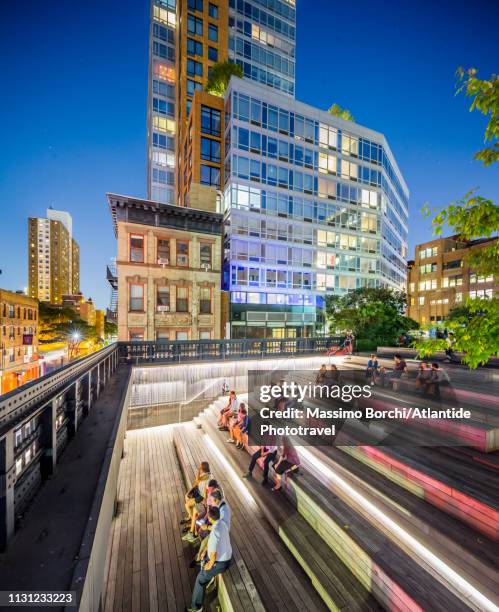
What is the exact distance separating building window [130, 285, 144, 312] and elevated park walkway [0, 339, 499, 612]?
46.4ft

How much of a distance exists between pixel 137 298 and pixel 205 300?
5.82 metres

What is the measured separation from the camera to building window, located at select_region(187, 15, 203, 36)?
A: 36469 millimetres

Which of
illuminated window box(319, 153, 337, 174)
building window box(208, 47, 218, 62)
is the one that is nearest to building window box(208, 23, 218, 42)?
building window box(208, 47, 218, 62)

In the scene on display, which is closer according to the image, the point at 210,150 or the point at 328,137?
the point at 210,150

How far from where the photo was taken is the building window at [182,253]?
76.4 feet

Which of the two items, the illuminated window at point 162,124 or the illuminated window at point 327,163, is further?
the illuminated window at point 162,124

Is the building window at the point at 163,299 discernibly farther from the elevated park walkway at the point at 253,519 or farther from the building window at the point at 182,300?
the elevated park walkway at the point at 253,519

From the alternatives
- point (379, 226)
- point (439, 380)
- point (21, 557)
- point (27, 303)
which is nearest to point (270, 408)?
point (439, 380)

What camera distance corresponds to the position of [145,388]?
1359 centimetres

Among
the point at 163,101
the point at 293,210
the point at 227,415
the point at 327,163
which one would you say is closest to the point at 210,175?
the point at 293,210

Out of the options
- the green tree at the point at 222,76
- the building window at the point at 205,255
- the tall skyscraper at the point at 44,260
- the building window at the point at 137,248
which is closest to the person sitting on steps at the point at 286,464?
the building window at the point at 205,255

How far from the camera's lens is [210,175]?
104 ft

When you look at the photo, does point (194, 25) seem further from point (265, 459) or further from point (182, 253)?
point (265, 459)

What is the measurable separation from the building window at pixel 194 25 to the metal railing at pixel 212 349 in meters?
45.9
